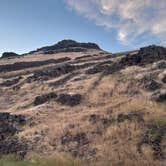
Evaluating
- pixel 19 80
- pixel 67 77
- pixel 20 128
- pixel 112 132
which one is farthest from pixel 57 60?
pixel 112 132

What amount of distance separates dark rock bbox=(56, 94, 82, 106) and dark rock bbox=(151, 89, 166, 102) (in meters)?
7.60

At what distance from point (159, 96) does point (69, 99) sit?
9.18 m

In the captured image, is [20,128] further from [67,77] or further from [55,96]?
[67,77]

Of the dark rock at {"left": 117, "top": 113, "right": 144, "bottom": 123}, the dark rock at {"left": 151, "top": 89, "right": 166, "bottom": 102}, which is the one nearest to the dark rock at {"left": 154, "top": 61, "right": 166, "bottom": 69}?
the dark rock at {"left": 151, "top": 89, "right": 166, "bottom": 102}

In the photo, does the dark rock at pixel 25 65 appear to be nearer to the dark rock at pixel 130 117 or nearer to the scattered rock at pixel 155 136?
the dark rock at pixel 130 117

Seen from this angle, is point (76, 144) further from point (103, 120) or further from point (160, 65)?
point (160, 65)

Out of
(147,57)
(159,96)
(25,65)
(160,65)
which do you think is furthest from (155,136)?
(25,65)

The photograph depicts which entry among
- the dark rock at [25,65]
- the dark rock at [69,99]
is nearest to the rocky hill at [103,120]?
the dark rock at [69,99]

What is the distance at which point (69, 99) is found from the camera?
3130 cm

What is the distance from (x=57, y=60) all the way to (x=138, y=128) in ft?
204

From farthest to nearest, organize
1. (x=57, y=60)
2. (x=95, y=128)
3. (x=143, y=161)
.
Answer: (x=57, y=60)
(x=95, y=128)
(x=143, y=161)

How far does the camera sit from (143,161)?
1692 cm

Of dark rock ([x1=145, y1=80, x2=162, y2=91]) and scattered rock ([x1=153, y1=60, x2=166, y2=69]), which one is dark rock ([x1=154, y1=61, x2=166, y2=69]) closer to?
scattered rock ([x1=153, y1=60, x2=166, y2=69])

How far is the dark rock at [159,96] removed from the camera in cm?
2539
